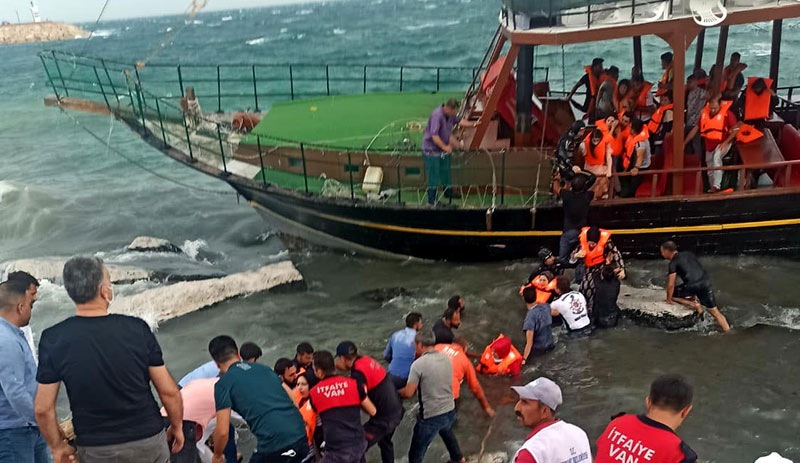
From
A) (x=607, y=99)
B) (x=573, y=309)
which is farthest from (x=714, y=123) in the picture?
(x=573, y=309)

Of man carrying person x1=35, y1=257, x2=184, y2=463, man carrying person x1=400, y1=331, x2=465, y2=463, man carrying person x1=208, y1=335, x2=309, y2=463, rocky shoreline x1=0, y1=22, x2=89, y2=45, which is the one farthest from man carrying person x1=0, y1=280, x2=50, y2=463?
rocky shoreline x1=0, y1=22, x2=89, y2=45

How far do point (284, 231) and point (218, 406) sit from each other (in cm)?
828

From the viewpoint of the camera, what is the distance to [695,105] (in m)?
9.57

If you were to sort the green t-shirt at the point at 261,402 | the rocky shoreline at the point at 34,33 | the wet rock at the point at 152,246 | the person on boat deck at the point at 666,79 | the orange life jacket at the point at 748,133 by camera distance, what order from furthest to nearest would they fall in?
the rocky shoreline at the point at 34,33
the wet rock at the point at 152,246
the person on boat deck at the point at 666,79
the orange life jacket at the point at 748,133
the green t-shirt at the point at 261,402

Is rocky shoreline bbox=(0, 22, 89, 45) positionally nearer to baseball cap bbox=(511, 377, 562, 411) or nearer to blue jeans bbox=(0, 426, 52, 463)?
blue jeans bbox=(0, 426, 52, 463)

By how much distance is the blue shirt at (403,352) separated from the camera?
5.80 m

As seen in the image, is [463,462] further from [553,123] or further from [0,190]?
[0,190]

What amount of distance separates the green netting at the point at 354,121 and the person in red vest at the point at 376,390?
5684mm

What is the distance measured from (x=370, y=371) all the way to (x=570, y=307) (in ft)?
11.4

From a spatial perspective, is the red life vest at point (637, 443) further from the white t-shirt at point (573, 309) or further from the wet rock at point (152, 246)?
the wet rock at point (152, 246)

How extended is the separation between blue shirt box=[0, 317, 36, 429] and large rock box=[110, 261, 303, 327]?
5895mm

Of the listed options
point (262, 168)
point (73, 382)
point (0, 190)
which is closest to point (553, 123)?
point (262, 168)

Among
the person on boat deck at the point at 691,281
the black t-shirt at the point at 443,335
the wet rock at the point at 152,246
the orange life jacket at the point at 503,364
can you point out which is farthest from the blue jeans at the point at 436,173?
the wet rock at the point at 152,246

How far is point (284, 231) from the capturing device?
12273mm
